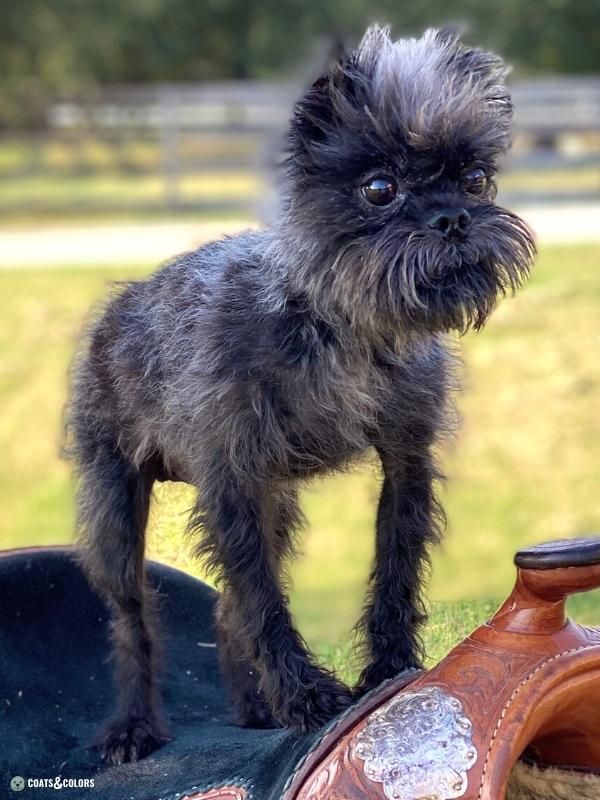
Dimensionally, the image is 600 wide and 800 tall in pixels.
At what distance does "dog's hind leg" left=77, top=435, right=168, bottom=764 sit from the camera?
2775mm

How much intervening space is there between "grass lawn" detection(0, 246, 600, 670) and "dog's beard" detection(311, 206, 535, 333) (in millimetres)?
3163

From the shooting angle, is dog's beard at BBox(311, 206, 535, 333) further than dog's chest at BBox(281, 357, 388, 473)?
No

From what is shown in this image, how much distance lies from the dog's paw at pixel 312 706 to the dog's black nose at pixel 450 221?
88 centimetres

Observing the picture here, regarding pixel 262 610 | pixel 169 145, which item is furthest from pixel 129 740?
pixel 169 145

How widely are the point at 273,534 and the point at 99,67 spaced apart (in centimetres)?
2646

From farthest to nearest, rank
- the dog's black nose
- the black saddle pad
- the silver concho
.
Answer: the black saddle pad → the dog's black nose → the silver concho

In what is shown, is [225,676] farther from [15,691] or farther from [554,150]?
[554,150]

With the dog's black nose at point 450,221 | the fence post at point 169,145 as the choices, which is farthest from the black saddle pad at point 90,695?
the fence post at point 169,145

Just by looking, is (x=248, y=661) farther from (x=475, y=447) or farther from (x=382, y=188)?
(x=475, y=447)

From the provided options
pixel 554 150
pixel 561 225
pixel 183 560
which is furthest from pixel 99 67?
pixel 183 560

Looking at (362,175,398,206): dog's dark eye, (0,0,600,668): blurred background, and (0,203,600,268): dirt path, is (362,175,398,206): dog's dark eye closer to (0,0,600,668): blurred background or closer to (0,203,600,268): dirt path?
(0,0,600,668): blurred background

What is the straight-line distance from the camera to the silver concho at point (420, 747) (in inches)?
71.8

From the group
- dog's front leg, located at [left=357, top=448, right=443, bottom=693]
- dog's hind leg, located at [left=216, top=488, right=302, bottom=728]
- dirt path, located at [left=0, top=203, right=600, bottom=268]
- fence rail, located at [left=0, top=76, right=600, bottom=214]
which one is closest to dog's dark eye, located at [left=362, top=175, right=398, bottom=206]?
dog's front leg, located at [left=357, top=448, right=443, bottom=693]

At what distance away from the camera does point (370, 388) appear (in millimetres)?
2330
